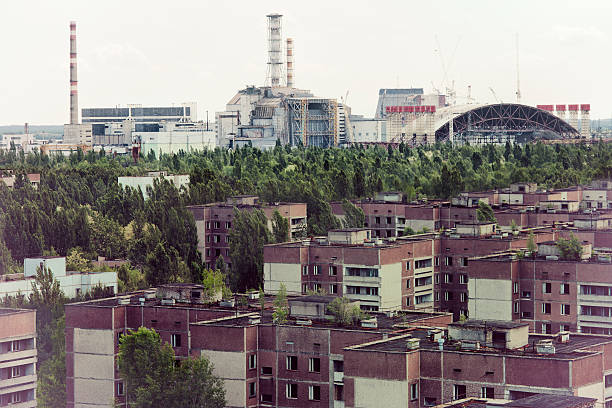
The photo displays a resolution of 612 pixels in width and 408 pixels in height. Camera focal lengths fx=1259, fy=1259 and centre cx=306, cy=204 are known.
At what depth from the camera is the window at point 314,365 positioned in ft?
52.7

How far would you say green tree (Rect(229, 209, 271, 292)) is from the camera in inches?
1051

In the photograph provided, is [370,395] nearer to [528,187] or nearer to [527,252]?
[527,252]

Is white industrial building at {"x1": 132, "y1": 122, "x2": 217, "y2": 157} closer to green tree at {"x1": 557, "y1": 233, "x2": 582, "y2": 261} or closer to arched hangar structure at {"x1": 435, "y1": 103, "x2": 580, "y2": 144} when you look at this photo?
arched hangar structure at {"x1": 435, "y1": 103, "x2": 580, "y2": 144}

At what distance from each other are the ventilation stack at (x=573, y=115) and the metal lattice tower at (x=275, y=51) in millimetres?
19427

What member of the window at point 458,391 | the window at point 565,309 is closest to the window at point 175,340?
the window at point 458,391

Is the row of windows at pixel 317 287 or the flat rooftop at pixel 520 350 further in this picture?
the row of windows at pixel 317 287

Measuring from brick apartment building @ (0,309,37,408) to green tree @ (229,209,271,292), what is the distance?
7.69 metres

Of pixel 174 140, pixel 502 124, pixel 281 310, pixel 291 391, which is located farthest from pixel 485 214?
pixel 174 140

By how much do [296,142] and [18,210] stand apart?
1906 inches

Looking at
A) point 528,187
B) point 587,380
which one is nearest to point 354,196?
point 528,187

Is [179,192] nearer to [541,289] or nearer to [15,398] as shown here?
[541,289]

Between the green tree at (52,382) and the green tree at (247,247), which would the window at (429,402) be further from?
the green tree at (247,247)

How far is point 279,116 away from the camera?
266 ft

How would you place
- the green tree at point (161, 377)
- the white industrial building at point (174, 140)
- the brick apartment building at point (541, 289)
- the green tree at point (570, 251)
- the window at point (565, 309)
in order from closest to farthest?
the green tree at point (161, 377) < the brick apartment building at point (541, 289) < the window at point (565, 309) < the green tree at point (570, 251) < the white industrial building at point (174, 140)
